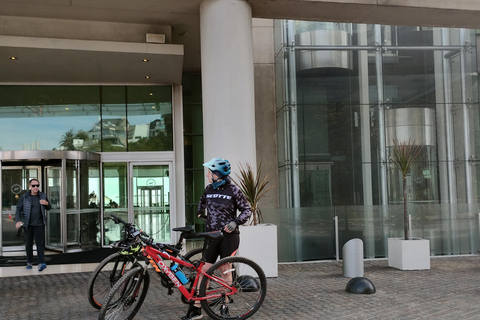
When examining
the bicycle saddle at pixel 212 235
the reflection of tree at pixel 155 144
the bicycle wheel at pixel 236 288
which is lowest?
the bicycle wheel at pixel 236 288

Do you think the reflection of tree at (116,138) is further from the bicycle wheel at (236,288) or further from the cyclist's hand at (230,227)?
the cyclist's hand at (230,227)

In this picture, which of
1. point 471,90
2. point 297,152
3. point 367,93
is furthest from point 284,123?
point 471,90

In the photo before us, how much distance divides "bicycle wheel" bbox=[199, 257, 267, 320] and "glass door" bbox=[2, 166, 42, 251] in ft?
28.7

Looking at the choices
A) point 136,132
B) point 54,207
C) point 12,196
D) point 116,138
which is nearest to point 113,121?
point 116,138

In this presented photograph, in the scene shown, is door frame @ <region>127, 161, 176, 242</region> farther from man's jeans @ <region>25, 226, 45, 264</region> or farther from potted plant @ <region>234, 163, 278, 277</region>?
potted plant @ <region>234, 163, 278, 277</region>

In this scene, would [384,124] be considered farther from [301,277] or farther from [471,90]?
[301,277]

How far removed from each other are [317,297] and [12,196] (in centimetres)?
906

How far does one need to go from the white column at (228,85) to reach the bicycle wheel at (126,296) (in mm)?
3812

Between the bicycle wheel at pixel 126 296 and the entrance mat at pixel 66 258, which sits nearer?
the bicycle wheel at pixel 126 296

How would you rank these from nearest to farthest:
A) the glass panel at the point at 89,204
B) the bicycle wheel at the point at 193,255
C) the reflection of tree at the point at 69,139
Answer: the bicycle wheel at the point at 193,255
the glass panel at the point at 89,204
the reflection of tree at the point at 69,139

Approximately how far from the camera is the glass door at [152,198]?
13430 mm

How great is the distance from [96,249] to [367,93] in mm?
8033

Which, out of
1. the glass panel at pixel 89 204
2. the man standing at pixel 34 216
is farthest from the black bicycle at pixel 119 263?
the glass panel at pixel 89 204

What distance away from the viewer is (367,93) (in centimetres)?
1240
